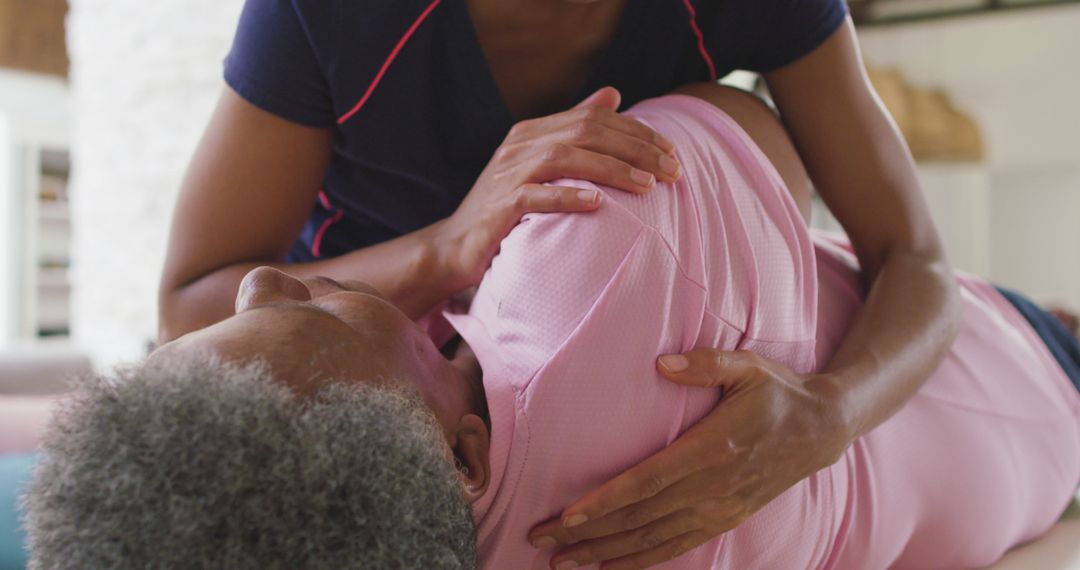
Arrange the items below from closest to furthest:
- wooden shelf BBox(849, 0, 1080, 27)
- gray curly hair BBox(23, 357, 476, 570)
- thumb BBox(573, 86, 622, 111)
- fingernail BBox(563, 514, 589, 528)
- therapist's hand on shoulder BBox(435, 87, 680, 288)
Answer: gray curly hair BBox(23, 357, 476, 570), fingernail BBox(563, 514, 589, 528), therapist's hand on shoulder BBox(435, 87, 680, 288), thumb BBox(573, 86, 622, 111), wooden shelf BBox(849, 0, 1080, 27)

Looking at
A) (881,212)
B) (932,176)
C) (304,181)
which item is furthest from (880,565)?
(932,176)

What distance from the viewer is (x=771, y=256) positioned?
895 millimetres

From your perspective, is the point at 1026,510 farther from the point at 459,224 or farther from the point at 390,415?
the point at 390,415

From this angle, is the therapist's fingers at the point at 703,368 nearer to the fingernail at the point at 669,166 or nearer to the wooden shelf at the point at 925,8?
the fingernail at the point at 669,166

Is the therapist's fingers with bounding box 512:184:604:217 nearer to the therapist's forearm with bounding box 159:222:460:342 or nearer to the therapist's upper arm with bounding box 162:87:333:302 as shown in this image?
the therapist's forearm with bounding box 159:222:460:342

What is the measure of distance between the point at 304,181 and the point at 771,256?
59 centimetres

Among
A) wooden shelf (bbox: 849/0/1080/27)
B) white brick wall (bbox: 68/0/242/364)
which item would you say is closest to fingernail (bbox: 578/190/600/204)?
white brick wall (bbox: 68/0/242/364)

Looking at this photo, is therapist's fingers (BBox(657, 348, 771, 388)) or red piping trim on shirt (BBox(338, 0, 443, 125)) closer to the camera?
therapist's fingers (BBox(657, 348, 771, 388))

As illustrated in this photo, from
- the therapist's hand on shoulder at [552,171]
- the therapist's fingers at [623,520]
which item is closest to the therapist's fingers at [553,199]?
the therapist's hand on shoulder at [552,171]

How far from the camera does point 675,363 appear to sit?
0.78 m

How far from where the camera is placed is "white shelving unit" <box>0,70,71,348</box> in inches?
Result: 224

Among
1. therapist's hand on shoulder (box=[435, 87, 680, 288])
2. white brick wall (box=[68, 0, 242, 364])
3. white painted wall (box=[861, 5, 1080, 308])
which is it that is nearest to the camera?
therapist's hand on shoulder (box=[435, 87, 680, 288])

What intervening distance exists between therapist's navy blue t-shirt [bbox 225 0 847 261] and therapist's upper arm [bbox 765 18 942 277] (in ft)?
0.10

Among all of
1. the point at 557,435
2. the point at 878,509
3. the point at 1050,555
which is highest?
the point at 557,435
